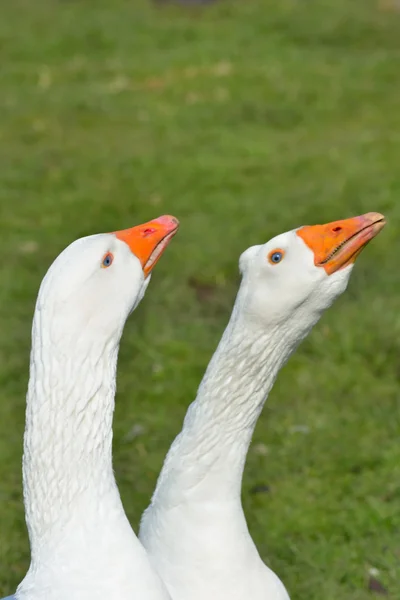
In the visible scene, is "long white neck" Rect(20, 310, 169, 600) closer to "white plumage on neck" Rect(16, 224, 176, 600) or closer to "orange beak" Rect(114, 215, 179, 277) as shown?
"white plumage on neck" Rect(16, 224, 176, 600)

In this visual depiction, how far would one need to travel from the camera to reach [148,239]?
3.16m

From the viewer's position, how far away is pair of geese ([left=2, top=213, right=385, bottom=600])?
2.91m

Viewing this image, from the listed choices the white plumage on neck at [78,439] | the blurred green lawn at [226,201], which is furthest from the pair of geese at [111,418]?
the blurred green lawn at [226,201]

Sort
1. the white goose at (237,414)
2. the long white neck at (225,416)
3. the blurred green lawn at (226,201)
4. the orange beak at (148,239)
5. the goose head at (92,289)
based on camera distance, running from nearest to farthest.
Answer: the goose head at (92,289), the orange beak at (148,239), the white goose at (237,414), the long white neck at (225,416), the blurred green lawn at (226,201)

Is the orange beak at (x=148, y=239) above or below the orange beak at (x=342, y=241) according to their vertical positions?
above

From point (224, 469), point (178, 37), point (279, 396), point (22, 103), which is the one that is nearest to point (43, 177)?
point (22, 103)

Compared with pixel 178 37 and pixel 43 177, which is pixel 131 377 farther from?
pixel 178 37

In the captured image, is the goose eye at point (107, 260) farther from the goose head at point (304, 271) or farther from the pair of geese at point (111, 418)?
the goose head at point (304, 271)

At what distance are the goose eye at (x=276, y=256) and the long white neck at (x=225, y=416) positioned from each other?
23 cm

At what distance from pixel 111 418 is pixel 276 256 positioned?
742mm

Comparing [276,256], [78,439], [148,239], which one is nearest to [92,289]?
[148,239]

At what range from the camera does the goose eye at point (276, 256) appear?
10.8ft

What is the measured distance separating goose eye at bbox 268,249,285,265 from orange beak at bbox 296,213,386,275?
9 centimetres

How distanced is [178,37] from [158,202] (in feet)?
20.6
